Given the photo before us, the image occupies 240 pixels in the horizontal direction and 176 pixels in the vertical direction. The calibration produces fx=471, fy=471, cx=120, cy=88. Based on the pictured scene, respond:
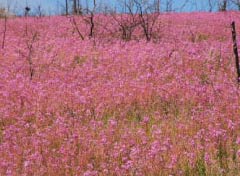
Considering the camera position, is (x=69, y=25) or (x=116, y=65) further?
(x=69, y=25)

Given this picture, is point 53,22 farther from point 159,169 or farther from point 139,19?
point 159,169

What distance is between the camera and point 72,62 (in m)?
14.1

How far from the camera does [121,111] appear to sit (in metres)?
8.84

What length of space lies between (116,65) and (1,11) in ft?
85.2

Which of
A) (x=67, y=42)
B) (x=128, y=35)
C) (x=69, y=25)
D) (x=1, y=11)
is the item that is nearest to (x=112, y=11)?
(x=69, y=25)

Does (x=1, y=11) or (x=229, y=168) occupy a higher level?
(x=1, y=11)

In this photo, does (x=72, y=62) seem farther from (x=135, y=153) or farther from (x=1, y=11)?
(x=1, y=11)

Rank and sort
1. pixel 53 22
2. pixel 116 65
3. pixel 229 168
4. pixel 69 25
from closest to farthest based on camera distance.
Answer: pixel 229 168
pixel 116 65
pixel 69 25
pixel 53 22

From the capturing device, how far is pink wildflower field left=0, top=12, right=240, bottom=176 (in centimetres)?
612

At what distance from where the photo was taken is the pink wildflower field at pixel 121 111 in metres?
6.12

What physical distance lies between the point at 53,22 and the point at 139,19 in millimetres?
7047

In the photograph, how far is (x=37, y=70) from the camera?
13.2 metres

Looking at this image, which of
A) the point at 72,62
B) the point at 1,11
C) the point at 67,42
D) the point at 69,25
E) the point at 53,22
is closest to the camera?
the point at 72,62

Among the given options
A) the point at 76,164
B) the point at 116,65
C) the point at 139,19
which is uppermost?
the point at 139,19
